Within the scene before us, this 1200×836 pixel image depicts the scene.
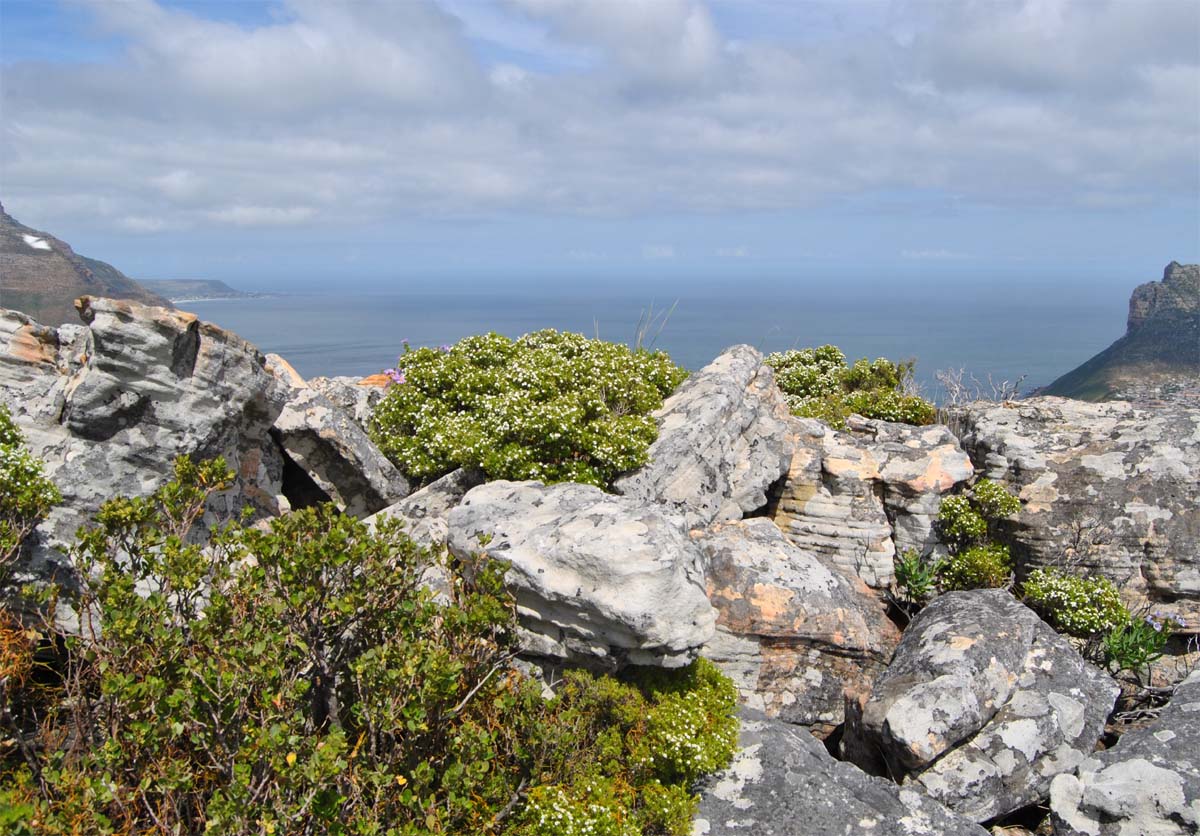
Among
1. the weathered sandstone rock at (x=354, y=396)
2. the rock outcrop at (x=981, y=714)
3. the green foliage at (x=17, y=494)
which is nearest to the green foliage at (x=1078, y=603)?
the rock outcrop at (x=981, y=714)

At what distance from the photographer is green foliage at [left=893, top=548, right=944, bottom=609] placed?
11.5m

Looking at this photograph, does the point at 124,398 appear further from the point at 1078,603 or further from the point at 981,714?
the point at 1078,603

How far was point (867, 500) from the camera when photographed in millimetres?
12148

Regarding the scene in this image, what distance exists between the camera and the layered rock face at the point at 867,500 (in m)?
11.9

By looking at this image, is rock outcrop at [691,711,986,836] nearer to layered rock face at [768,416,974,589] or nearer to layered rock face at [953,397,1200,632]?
layered rock face at [768,416,974,589]

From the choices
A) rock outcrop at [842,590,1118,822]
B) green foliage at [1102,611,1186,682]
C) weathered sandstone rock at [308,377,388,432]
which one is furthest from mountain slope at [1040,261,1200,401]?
weathered sandstone rock at [308,377,388,432]

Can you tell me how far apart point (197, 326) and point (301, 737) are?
5.55m

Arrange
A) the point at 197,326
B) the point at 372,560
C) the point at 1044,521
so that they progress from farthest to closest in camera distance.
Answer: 1. the point at 1044,521
2. the point at 197,326
3. the point at 372,560

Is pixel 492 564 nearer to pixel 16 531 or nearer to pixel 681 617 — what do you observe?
pixel 681 617

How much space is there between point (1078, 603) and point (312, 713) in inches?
374

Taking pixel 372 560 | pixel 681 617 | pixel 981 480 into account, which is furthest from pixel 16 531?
pixel 981 480

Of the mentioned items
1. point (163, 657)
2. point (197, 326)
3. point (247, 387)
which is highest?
point (197, 326)

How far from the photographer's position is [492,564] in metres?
7.09

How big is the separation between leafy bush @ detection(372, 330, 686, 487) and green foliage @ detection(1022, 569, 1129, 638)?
5.63 m
